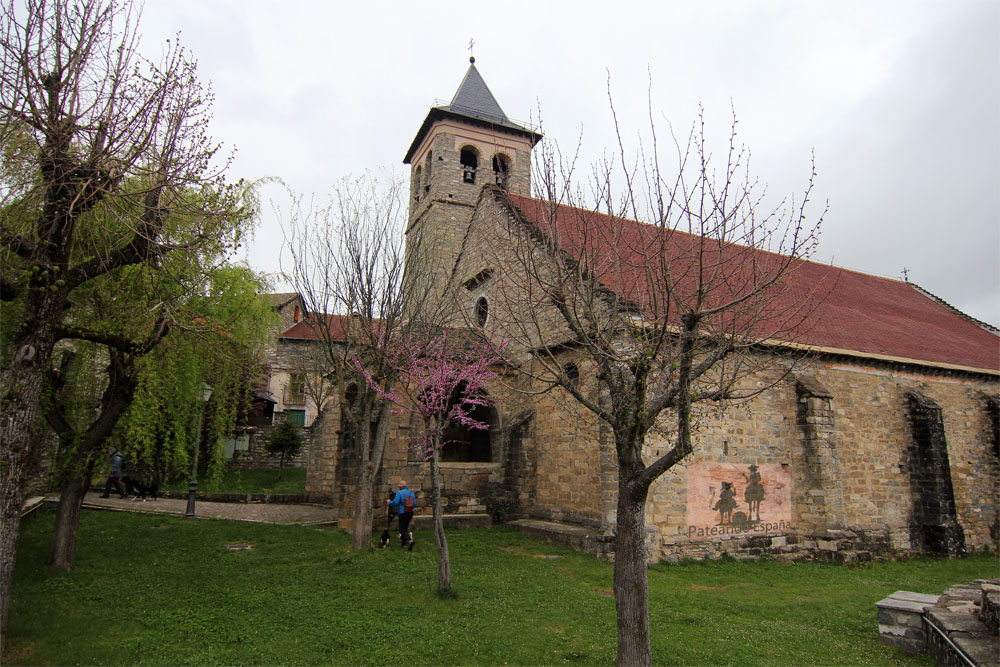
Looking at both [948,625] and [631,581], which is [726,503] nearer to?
[948,625]

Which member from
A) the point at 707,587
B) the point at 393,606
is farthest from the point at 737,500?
the point at 393,606

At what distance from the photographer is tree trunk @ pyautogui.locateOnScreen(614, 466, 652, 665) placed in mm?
4898

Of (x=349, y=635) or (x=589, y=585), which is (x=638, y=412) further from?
(x=589, y=585)

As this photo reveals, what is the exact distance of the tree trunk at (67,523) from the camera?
8.26 m

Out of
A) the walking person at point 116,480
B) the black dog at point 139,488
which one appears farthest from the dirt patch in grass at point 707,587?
the walking person at point 116,480

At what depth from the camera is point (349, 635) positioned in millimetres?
6090

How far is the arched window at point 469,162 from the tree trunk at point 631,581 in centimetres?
1848

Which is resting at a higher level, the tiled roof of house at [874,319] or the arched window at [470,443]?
the tiled roof of house at [874,319]

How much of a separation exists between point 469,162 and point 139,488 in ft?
53.2

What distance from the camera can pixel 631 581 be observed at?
510 centimetres

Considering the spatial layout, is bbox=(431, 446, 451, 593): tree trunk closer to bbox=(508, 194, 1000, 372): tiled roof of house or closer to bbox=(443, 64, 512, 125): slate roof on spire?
bbox=(508, 194, 1000, 372): tiled roof of house

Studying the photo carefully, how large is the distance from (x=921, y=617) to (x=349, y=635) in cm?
645

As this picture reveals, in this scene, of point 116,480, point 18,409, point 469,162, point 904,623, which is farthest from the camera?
point 469,162

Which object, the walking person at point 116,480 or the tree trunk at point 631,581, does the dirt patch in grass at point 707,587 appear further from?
the walking person at point 116,480
